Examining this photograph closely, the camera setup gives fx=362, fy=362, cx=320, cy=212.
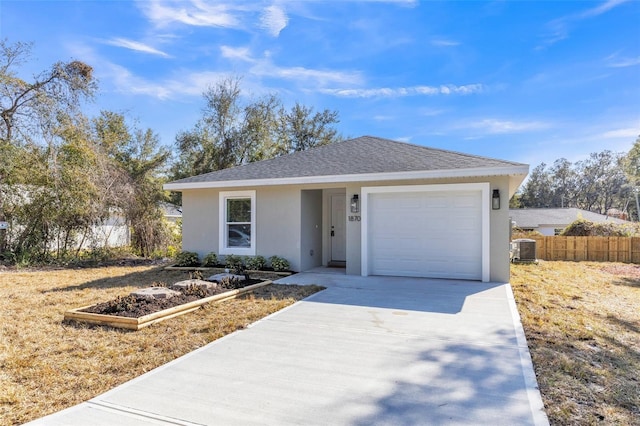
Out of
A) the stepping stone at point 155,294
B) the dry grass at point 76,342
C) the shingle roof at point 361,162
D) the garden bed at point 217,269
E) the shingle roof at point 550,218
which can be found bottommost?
the dry grass at point 76,342

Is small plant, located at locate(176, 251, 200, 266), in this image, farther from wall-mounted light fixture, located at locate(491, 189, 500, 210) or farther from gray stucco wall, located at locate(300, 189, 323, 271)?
wall-mounted light fixture, located at locate(491, 189, 500, 210)

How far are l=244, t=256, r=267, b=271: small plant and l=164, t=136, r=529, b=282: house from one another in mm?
215

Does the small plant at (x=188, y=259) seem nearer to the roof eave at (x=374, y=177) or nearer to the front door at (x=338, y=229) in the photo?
the roof eave at (x=374, y=177)

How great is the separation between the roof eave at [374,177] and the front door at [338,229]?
1.84 meters

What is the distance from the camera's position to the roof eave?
24.2ft

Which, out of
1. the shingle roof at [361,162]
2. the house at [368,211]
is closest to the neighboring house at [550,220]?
the shingle roof at [361,162]

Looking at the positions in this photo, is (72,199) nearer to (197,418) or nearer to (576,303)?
(197,418)

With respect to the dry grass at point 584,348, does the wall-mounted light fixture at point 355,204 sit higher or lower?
higher

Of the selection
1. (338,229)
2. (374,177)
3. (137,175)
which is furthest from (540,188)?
(137,175)

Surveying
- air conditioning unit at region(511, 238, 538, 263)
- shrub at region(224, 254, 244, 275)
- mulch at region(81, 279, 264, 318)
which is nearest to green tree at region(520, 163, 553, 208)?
air conditioning unit at region(511, 238, 538, 263)

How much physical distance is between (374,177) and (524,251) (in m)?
8.27

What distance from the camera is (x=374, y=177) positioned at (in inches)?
332

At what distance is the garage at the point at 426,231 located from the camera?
8102 mm

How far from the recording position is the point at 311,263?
1016cm
